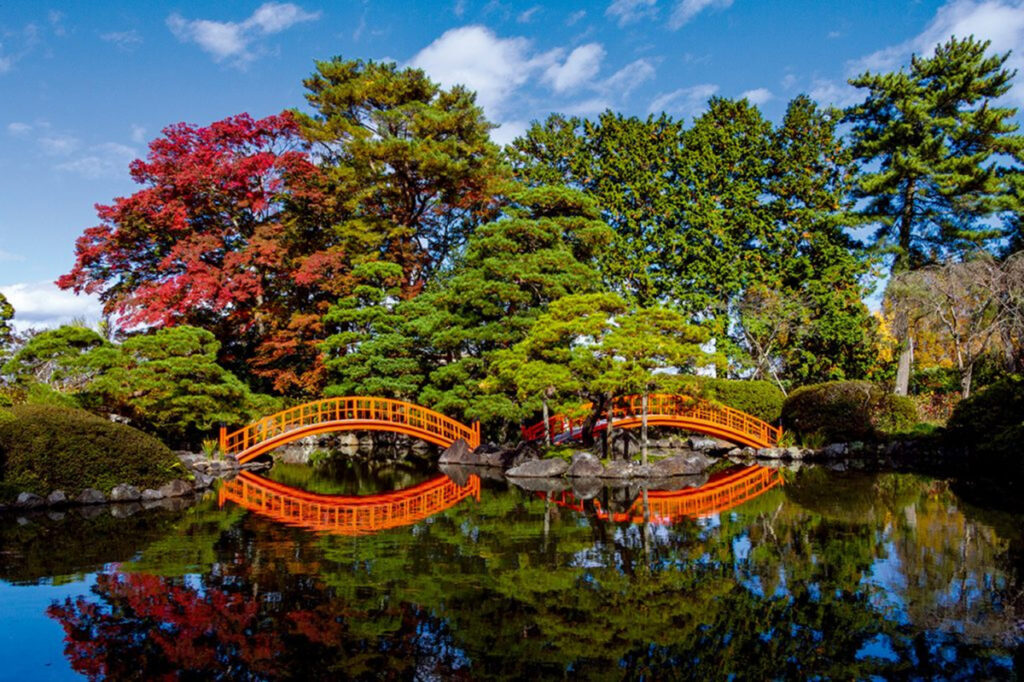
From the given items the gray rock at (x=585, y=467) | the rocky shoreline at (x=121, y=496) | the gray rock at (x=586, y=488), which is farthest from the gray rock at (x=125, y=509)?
the gray rock at (x=585, y=467)

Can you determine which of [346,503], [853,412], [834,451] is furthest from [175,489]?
[853,412]

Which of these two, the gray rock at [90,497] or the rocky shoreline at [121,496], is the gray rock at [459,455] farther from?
the gray rock at [90,497]

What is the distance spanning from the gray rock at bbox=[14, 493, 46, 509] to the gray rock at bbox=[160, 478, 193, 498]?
180 centimetres

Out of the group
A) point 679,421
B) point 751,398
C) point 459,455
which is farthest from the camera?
point 751,398

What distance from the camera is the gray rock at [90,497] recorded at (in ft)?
35.0

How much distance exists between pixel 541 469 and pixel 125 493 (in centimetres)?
792

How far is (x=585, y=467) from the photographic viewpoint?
47.9ft

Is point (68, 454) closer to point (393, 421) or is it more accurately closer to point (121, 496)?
point (121, 496)

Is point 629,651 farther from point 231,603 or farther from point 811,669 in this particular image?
point 231,603

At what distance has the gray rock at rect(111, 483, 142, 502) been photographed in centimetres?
1105

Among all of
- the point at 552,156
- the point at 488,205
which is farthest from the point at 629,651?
the point at 552,156

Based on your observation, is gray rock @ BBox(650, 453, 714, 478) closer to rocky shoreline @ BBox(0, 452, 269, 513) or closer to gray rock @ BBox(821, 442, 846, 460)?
gray rock @ BBox(821, 442, 846, 460)

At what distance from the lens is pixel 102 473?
435 inches

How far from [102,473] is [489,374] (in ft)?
28.1
